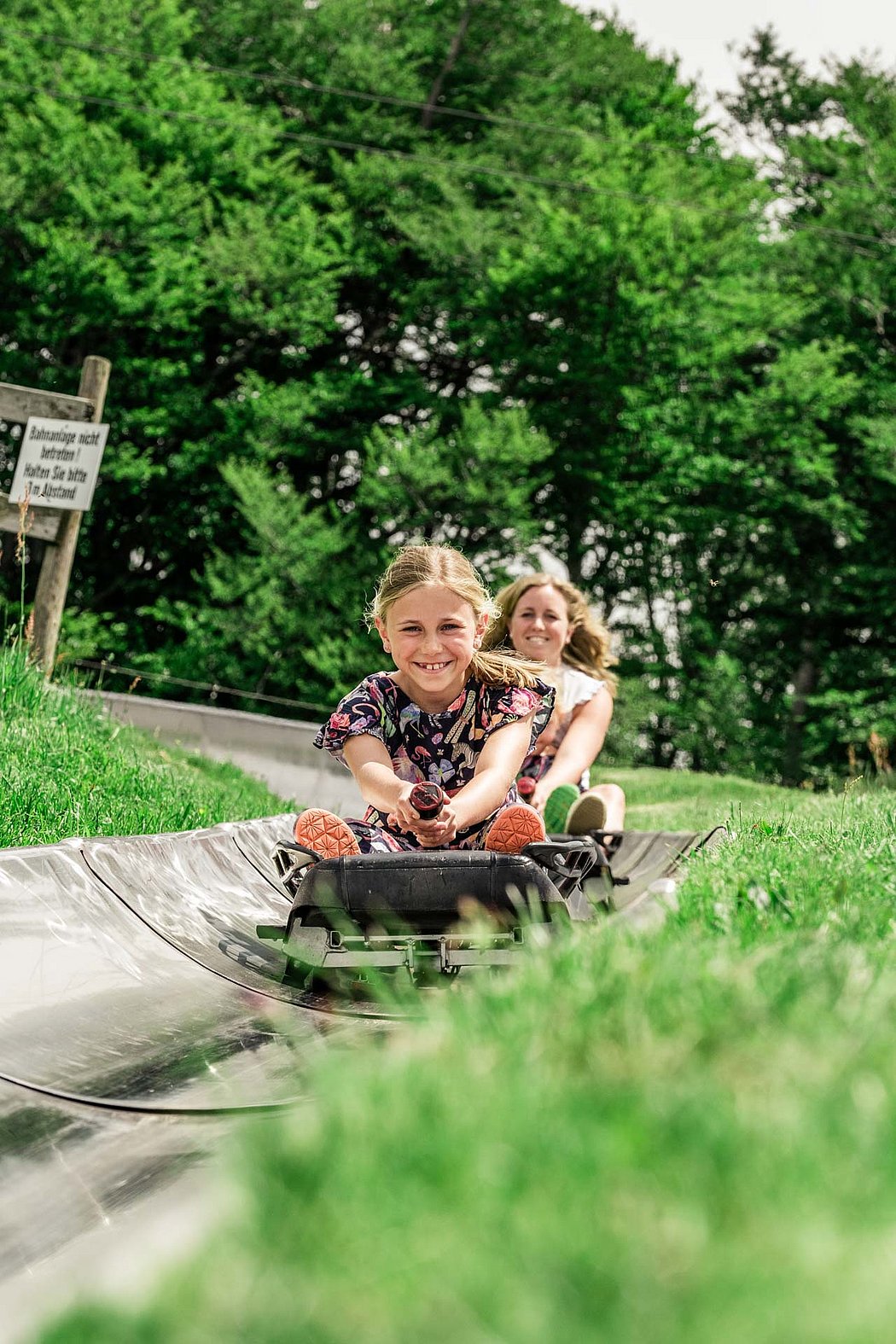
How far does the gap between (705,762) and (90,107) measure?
14.2 m

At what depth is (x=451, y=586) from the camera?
145 inches

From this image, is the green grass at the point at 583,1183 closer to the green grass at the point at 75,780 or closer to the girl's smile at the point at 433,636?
the girl's smile at the point at 433,636

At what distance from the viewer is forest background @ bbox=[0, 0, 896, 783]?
19.7m

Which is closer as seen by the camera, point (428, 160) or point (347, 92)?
point (347, 92)

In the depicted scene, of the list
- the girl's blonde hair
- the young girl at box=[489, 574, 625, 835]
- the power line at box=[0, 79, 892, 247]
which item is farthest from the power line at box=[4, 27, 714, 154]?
the girl's blonde hair

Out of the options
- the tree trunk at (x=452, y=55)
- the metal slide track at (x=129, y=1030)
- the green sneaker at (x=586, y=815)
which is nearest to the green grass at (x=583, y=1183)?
the metal slide track at (x=129, y=1030)

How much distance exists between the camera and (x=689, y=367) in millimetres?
21359

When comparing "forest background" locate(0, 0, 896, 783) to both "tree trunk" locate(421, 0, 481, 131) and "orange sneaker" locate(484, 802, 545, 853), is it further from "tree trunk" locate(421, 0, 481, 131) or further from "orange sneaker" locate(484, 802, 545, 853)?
"orange sneaker" locate(484, 802, 545, 853)

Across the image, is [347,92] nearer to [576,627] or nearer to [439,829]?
[576,627]

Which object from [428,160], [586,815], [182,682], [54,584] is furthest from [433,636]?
[428,160]

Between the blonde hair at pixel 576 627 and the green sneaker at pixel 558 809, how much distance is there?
1.89 feet

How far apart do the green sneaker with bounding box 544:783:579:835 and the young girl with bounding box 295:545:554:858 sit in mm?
1168

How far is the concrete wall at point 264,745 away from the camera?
11094 mm

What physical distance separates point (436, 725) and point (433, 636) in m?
0.33
